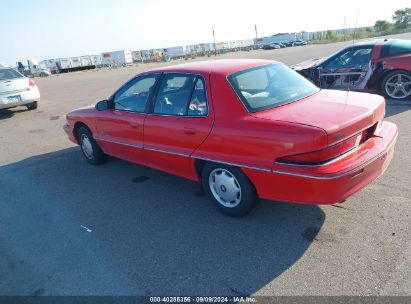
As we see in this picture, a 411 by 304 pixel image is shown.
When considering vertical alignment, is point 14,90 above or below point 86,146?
above

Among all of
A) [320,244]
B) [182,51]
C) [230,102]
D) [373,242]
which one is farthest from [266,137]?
[182,51]

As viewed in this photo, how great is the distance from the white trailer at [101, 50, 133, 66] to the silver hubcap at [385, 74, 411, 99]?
68.8 metres

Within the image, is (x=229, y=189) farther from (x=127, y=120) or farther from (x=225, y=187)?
(x=127, y=120)

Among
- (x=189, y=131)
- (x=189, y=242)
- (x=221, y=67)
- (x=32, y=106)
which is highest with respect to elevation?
(x=221, y=67)

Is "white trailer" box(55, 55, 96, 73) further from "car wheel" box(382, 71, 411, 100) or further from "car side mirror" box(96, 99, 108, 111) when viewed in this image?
"car side mirror" box(96, 99, 108, 111)

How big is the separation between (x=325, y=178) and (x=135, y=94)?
2.91 meters

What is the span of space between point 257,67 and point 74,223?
282cm

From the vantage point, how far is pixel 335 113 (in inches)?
122

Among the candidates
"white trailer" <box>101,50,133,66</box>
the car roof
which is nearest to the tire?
the car roof

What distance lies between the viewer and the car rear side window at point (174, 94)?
151 inches

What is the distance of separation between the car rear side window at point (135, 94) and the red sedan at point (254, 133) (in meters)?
0.02

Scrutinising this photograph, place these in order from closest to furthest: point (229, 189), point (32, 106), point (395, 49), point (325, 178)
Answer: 1. point (325, 178)
2. point (229, 189)
3. point (395, 49)
4. point (32, 106)

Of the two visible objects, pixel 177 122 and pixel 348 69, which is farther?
pixel 348 69

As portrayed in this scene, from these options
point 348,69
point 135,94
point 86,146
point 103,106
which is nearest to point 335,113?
point 135,94
